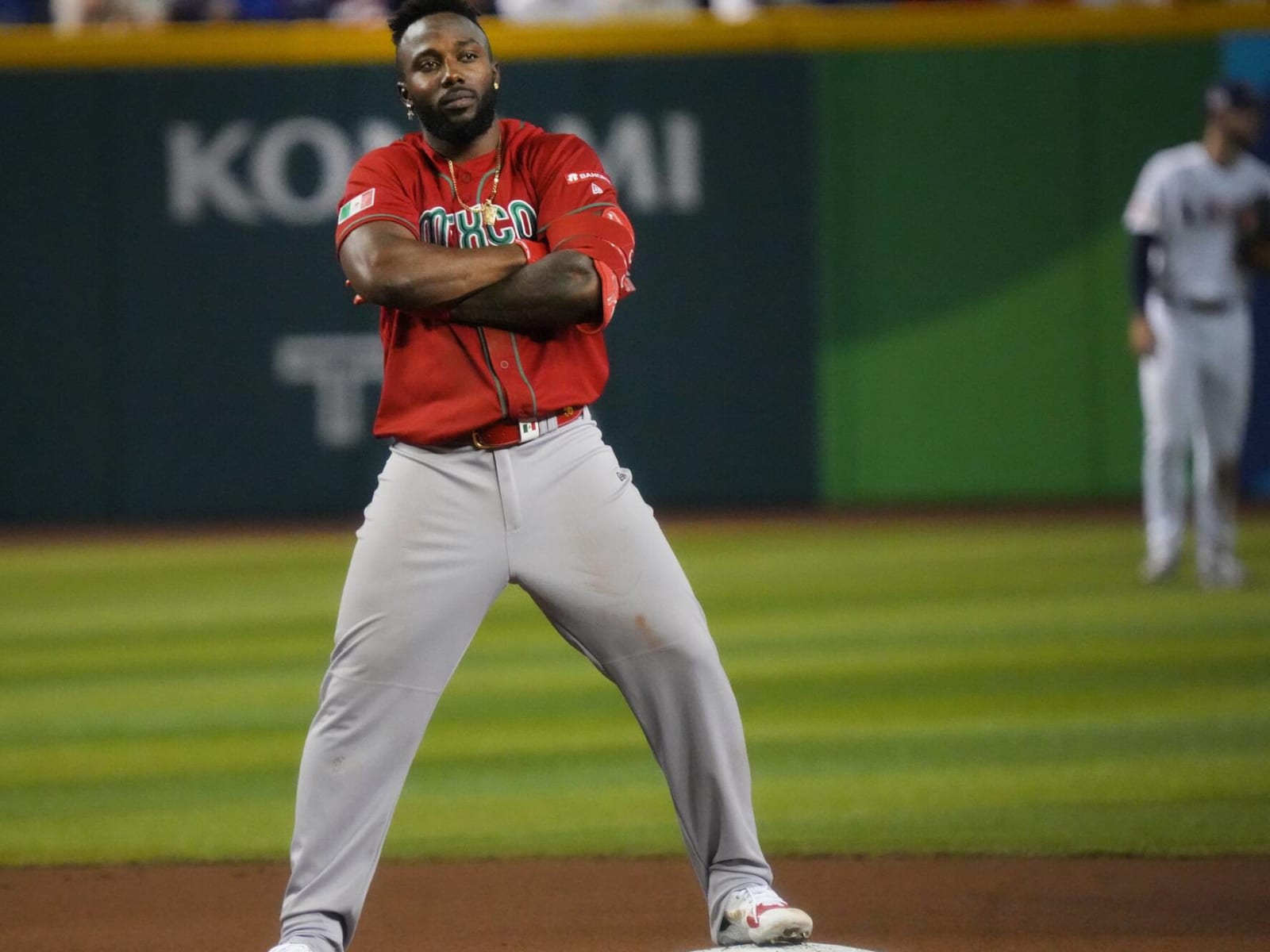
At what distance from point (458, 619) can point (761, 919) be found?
31.4 inches

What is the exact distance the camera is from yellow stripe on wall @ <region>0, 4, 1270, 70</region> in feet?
47.0

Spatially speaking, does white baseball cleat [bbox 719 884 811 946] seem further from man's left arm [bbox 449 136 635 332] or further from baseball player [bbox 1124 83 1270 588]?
baseball player [bbox 1124 83 1270 588]

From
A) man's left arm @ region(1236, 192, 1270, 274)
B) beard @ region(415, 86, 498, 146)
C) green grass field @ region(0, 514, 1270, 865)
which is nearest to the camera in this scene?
beard @ region(415, 86, 498, 146)

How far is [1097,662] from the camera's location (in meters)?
8.10

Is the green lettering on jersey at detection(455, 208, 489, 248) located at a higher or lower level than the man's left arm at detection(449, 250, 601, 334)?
higher

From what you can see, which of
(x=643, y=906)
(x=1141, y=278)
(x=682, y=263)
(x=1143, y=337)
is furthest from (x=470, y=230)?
(x=682, y=263)

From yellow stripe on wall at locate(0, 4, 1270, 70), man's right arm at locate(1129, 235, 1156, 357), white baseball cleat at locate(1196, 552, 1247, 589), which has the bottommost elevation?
white baseball cleat at locate(1196, 552, 1247, 589)

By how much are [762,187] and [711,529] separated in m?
2.65

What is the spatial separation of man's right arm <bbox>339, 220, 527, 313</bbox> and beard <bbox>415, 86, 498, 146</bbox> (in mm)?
227

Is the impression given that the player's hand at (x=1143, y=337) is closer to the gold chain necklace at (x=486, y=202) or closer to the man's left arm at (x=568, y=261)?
the man's left arm at (x=568, y=261)

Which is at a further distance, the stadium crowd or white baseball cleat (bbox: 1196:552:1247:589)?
the stadium crowd

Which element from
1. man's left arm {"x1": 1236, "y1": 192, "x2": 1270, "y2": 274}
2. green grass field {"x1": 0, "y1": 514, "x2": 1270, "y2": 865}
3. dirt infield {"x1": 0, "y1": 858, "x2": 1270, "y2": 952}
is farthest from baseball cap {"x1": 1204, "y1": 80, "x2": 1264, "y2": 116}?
dirt infield {"x1": 0, "y1": 858, "x2": 1270, "y2": 952}

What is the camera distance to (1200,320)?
1016 centimetres

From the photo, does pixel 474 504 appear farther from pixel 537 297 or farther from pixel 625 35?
pixel 625 35
